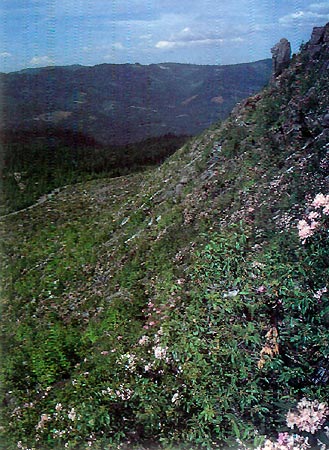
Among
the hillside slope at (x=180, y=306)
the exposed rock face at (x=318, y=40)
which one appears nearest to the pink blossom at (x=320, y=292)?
the hillside slope at (x=180, y=306)

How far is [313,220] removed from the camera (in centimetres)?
A: 399

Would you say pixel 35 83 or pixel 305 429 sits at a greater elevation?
pixel 35 83

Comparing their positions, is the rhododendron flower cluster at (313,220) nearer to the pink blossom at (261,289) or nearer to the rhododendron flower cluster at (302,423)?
the pink blossom at (261,289)

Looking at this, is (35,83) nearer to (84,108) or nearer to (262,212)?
(84,108)

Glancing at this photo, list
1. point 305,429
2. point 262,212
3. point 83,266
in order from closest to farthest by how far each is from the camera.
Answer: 1. point 305,429
2. point 262,212
3. point 83,266

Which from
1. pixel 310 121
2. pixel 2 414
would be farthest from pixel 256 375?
pixel 310 121

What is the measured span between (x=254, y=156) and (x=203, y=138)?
503mm

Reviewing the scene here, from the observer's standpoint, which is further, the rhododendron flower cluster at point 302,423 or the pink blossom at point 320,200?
the pink blossom at point 320,200

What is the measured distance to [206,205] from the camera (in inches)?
186

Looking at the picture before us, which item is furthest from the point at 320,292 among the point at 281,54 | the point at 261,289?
the point at 281,54

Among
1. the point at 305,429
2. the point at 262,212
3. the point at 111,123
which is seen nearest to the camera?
the point at 305,429

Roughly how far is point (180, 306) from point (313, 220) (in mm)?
1037

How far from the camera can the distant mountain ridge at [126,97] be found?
447 cm

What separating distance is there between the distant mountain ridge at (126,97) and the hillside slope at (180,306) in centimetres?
23
